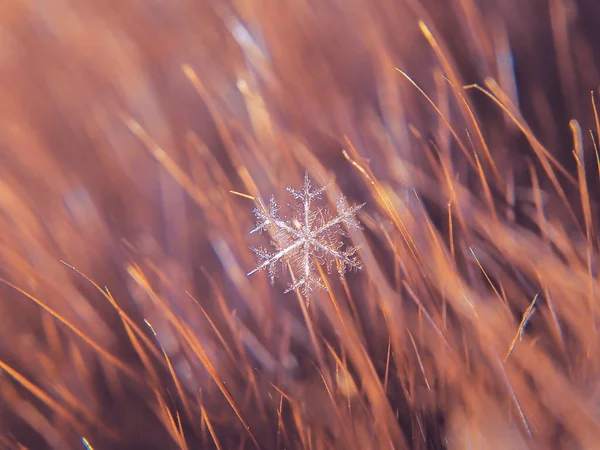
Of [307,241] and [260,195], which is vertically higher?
[260,195]

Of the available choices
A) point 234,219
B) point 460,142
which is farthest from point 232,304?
point 460,142

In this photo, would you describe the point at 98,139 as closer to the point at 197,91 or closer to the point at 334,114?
the point at 197,91

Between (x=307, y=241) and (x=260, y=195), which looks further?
(x=260, y=195)

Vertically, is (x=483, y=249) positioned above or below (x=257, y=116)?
below
